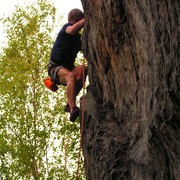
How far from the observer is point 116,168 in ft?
21.5

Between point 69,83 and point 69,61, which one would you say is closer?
point 69,83

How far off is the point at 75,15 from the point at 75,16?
0.08 ft

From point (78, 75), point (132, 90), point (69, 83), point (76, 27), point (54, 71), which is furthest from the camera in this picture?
point (54, 71)

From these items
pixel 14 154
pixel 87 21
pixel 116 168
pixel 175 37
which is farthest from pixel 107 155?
pixel 14 154

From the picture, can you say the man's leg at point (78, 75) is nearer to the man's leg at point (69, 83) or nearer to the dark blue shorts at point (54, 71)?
the man's leg at point (69, 83)

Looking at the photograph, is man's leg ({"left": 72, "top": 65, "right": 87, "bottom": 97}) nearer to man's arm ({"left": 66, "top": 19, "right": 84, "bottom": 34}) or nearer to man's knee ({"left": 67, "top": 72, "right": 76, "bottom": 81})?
man's knee ({"left": 67, "top": 72, "right": 76, "bottom": 81})

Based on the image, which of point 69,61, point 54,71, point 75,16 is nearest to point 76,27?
point 75,16

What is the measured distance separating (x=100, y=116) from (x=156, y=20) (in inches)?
123

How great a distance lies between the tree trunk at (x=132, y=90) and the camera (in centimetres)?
470

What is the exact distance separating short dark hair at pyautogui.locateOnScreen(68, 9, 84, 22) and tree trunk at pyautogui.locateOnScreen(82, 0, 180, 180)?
2.61 ft

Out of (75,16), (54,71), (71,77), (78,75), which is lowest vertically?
(71,77)

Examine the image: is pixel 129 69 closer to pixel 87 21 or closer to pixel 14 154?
pixel 87 21

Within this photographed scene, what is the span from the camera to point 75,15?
28.8 ft

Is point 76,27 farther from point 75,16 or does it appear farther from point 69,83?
point 69,83
